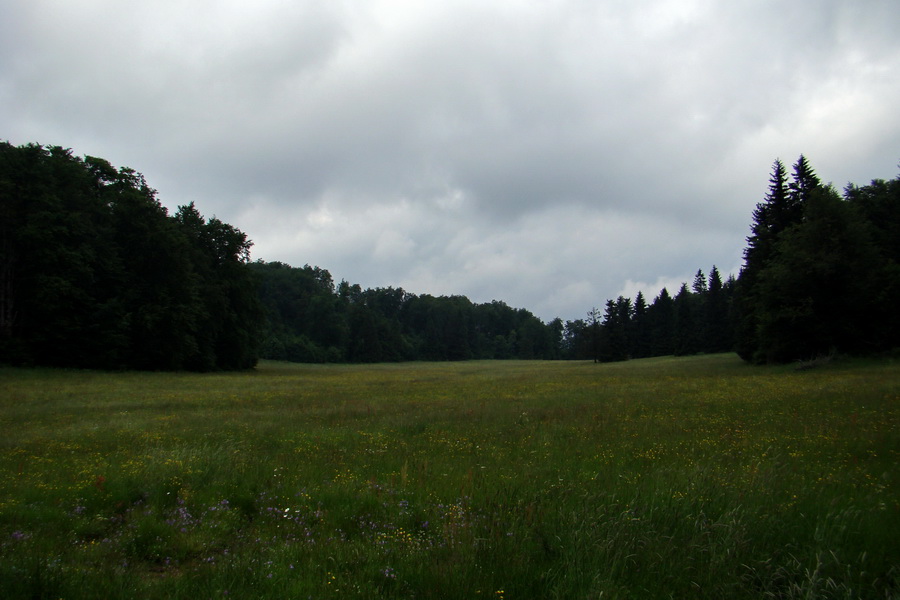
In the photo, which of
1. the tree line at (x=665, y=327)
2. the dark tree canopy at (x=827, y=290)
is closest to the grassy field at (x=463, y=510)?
the dark tree canopy at (x=827, y=290)

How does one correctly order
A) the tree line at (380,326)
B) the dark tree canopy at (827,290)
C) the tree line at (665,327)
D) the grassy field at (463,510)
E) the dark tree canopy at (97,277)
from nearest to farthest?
the grassy field at (463,510) → the dark tree canopy at (827,290) → the dark tree canopy at (97,277) → the tree line at (665,327) → the tree line at (380,326)

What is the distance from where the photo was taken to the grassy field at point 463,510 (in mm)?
4020

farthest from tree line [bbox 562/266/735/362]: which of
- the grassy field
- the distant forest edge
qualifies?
the grassy field

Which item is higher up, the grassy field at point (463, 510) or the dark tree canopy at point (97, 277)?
the dark tree canopy at point (97, 277)

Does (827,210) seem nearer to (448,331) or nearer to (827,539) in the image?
(827,539)

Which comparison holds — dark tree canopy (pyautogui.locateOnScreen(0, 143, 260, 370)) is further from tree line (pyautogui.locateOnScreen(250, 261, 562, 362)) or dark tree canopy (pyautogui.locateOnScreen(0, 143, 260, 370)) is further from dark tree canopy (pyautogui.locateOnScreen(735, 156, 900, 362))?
dark tree canopy (pyautogui.locateOnScreen(735, 156, 900, 362))

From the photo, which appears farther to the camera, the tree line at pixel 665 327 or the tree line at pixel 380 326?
the tree line at pixel 380 326

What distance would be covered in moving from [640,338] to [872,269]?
74460mm

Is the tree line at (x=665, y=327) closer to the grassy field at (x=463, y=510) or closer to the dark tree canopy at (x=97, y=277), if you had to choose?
the dark tree canopy at (x=97, y=277)

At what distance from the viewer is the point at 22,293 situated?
37688 millimetres

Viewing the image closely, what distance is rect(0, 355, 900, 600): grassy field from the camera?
4.02 metres

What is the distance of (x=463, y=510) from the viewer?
18.6 feet

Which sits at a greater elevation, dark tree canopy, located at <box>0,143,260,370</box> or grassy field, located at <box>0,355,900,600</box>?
dark tree canopy, located at <box>0,143,260,370</box>

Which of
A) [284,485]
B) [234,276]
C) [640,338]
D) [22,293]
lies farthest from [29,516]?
[640,338]
